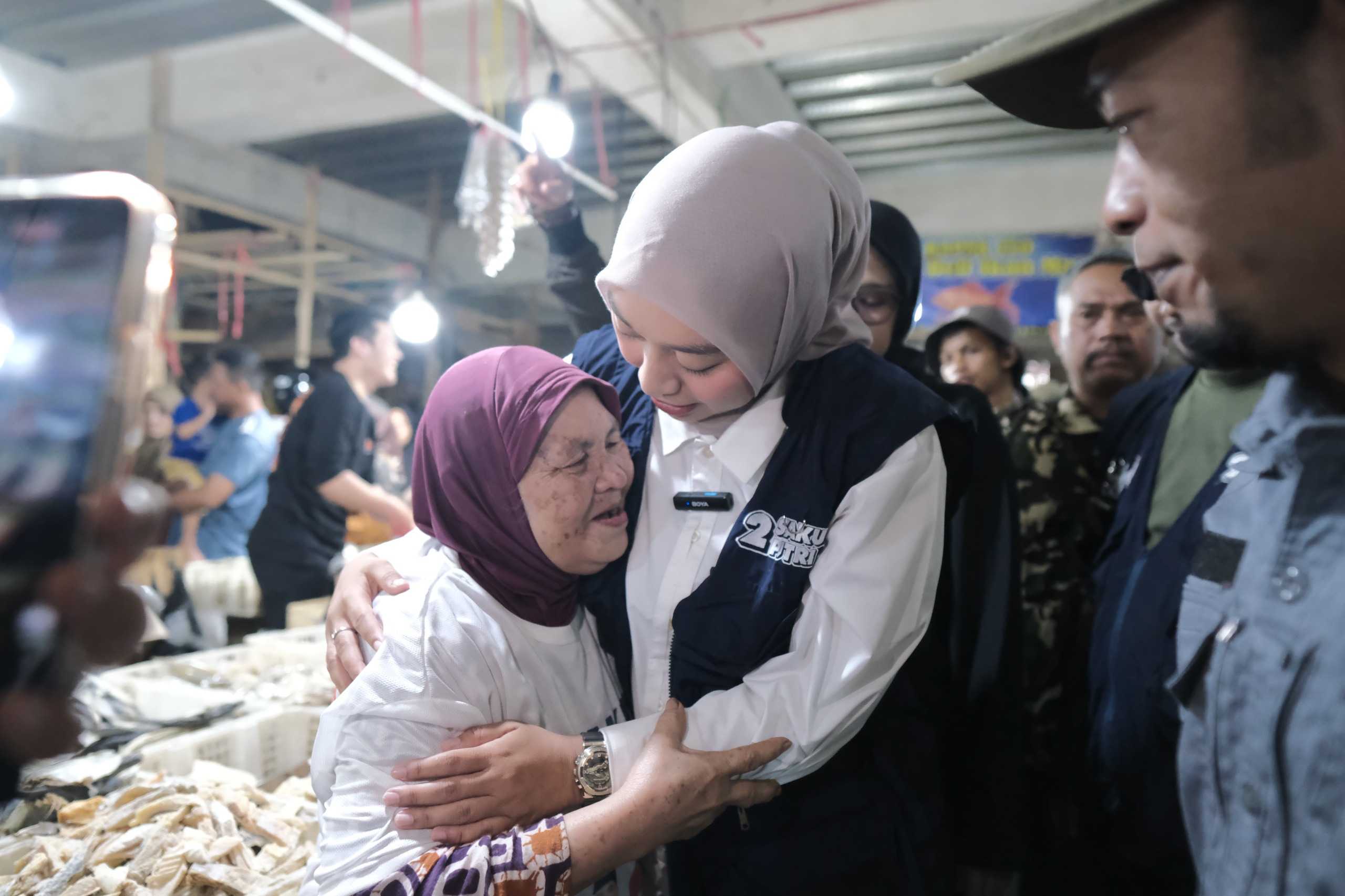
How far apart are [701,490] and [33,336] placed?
0.78 meters

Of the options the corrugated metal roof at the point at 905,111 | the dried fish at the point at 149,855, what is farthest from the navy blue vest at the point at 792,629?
the corrugated metal roof at the point at 905,111

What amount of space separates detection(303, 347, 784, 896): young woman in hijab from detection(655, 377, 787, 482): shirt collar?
0.15 metres

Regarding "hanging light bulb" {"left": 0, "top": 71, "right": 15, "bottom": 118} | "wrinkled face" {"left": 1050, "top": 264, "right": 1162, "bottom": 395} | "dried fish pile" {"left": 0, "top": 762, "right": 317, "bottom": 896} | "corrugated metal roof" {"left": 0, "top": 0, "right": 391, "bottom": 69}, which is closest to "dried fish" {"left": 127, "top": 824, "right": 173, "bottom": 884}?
"dried fish pile" {"left": 0, "top": 762, "right": 317, "bottom": 896}

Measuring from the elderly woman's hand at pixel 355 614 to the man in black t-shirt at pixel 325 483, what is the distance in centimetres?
168

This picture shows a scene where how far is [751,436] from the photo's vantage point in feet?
3.58

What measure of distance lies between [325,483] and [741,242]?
2.45m

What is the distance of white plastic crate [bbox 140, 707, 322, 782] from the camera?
1.80m

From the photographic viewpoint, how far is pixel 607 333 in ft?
4.39

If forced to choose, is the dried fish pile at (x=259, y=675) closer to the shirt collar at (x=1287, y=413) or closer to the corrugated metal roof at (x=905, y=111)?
the shirt collar at (x=1287, y=413)

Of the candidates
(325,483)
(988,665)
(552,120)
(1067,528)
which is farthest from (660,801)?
(325,483)

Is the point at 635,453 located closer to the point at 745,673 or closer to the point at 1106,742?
the point at 745,673

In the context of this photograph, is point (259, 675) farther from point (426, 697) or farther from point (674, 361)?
point (674, 361)

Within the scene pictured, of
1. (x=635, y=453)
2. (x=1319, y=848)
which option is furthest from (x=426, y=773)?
(x=1319, y=848)

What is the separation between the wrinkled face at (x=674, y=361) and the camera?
3.33 ft
